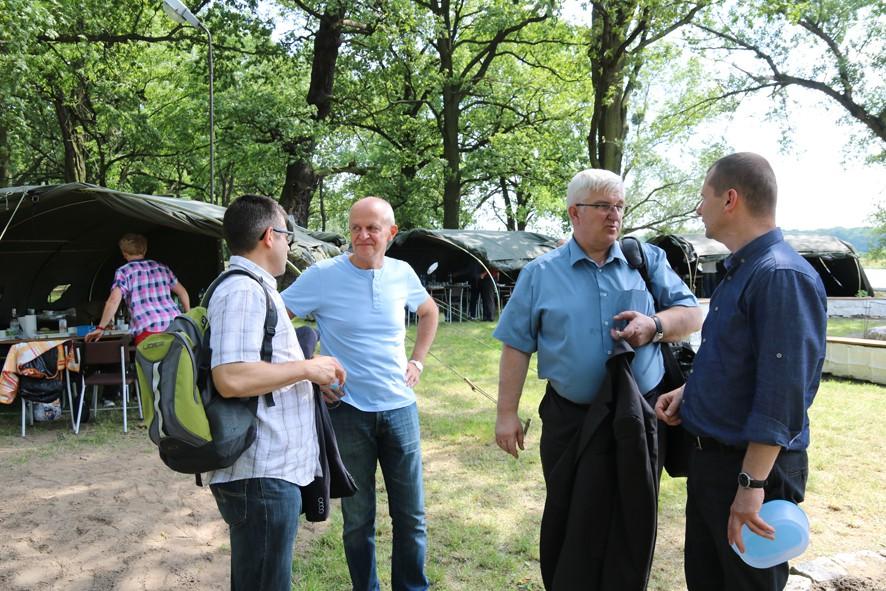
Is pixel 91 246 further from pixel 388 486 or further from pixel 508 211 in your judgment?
pixel 508 211

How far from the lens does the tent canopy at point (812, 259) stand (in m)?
19.4

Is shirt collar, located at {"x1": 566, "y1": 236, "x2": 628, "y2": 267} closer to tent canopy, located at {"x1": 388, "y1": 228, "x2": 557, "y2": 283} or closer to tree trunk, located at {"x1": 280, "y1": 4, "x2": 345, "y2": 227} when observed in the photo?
tent canopy, located at {"x1": 388, "y1": 228, "x2": 557, "y2": 283}

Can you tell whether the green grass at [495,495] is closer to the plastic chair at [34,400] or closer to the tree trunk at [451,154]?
the plastic chair at [34,400]

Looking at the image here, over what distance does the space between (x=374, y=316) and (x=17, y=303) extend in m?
8.98

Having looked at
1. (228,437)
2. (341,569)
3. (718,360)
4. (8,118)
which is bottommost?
(341,569)

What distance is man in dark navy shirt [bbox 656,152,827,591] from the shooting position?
75.4 inches

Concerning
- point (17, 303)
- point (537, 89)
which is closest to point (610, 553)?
point (17, 303)

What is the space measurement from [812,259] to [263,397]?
74.0ft

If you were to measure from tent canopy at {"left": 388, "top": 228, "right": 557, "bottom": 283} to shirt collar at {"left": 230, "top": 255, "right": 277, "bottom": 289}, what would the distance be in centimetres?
1289

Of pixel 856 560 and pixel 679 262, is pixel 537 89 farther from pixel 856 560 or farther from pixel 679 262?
pixel 856 560

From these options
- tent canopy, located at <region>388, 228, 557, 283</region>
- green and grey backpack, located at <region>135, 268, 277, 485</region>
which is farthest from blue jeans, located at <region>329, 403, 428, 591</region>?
tent canopy, located at <region>388, 228, 557, 283</region>

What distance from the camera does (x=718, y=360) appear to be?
211cm

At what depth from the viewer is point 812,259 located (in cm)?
2078

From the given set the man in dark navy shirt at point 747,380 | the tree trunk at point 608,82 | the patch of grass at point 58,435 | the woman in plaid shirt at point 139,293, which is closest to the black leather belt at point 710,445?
the man in dark navy shirt at point 747,380
